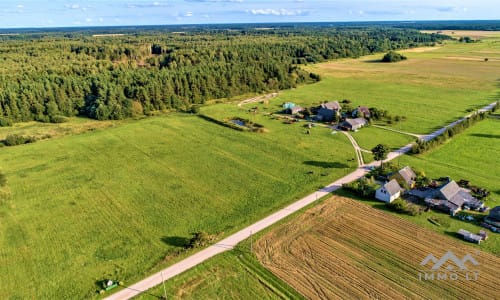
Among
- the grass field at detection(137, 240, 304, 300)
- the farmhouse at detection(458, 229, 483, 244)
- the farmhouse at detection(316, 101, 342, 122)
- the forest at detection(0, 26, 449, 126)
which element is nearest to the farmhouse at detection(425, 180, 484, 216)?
the farmhouse at detection(458, 229, 483, 244)

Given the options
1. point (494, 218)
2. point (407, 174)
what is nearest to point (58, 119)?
point (407, 174)

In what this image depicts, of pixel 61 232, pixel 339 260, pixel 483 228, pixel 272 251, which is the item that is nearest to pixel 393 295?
pixel 339 260

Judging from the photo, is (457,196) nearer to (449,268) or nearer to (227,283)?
(449,268)

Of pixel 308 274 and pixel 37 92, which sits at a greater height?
pixel 37 92

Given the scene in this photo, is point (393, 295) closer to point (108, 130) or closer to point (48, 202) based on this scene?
point (48, 202)

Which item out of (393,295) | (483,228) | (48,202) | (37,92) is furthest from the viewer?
(37,92)

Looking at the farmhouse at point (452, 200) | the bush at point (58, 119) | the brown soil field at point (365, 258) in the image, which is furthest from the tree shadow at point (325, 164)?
the bush at point (58, 119)

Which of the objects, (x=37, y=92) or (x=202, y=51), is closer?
(x=37, y=92)
